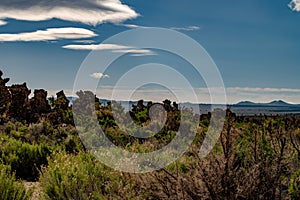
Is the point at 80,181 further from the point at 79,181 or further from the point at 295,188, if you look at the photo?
the point at 295,188

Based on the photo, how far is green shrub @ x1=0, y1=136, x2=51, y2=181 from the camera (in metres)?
13.1

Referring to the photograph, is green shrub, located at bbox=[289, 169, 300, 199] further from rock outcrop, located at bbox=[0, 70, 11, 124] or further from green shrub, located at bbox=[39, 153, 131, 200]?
rock outcrop, located at bbox=[0, 70, 11, 124]

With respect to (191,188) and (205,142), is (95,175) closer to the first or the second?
(205,142)

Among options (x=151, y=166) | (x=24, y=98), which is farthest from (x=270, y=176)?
(x=24, y=98)

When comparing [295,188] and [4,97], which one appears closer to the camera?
[295,188]

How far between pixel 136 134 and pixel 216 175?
14324 millimetres

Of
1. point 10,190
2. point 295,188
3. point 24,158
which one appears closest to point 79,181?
point 10,190

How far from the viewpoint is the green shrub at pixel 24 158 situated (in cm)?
1315

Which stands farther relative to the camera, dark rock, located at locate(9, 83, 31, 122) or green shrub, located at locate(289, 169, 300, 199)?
dark rock, located at locate(9, 83, 31, 122)

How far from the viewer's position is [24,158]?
13.5 meters

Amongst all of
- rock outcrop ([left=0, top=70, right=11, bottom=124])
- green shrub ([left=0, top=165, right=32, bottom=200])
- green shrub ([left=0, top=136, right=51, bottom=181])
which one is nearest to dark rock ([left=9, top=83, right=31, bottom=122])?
rock outcrop ([left=0, top=70, right=11, bottom=124])

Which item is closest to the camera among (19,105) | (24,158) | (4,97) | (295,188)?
(295,188)

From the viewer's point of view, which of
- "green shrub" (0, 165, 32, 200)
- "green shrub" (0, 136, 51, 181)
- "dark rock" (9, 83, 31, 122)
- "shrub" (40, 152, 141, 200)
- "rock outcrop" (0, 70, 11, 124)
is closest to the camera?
"green shrub" (0, 165, 32, 200)

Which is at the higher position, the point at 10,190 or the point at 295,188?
the point at 295,188
